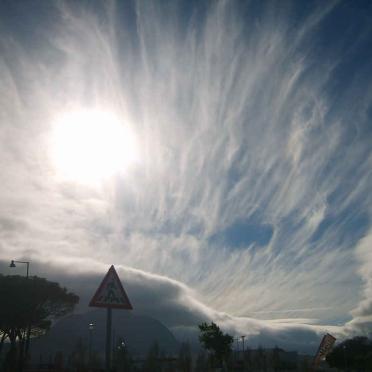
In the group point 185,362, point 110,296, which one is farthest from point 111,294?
point 185,362

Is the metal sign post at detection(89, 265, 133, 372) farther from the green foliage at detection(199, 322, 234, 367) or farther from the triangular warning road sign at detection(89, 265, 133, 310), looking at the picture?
the green foliage at detection(199, 322, 234, 367)

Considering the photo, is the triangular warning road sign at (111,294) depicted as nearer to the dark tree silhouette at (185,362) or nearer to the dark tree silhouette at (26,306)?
the dark tree silhouette at (26,306)

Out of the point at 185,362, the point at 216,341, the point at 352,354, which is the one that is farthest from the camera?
the point at 185,362

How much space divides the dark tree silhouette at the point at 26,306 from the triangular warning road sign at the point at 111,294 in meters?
35.2

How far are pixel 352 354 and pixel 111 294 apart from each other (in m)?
87.8

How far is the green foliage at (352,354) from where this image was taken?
77.4 metres

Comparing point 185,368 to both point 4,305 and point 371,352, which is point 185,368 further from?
point 4,305

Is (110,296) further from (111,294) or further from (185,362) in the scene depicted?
(185,362)

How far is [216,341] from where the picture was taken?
41.9 metres

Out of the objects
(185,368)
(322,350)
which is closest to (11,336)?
(322,350)

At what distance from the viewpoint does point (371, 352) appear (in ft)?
254

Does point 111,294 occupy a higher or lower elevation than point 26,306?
lower

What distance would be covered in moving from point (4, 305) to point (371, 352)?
220 feet

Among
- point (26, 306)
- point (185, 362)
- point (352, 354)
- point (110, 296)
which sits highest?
point (26, 306)
